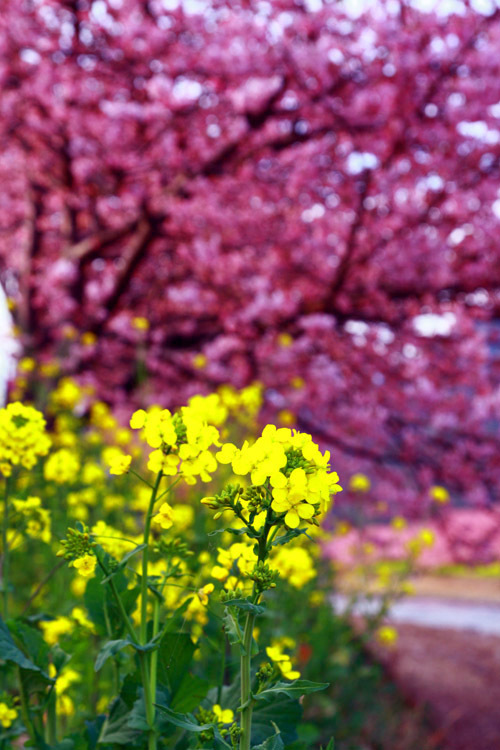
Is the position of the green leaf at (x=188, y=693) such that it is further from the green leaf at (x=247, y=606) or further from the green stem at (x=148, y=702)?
the green leaf at (x=247, y=606)

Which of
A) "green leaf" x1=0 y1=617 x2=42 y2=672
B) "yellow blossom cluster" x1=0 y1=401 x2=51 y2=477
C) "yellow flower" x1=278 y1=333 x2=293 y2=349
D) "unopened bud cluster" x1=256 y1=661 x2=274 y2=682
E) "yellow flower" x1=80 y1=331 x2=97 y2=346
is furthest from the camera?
"yellow flower" x1=80 y1=331 x2=97 y2=346

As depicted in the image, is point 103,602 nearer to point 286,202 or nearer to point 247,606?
point 247,606

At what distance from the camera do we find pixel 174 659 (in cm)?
117

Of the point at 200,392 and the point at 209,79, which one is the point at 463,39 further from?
the point at 200,392

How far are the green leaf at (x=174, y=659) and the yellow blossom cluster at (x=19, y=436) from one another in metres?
0.56

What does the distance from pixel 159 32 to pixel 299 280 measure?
2.65 meters

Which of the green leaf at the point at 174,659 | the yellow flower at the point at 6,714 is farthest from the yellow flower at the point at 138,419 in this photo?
the yellow flower at the point at 6,714

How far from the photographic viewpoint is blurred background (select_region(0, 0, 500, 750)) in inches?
224

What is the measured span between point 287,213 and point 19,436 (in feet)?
17.9

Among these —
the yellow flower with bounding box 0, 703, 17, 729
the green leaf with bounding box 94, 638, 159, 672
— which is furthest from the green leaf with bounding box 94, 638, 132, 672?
the yellow flower with bounding box 0, 703, 17, 729

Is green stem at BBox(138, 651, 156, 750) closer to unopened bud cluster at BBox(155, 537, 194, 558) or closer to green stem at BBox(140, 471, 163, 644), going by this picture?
green stem at BBox(140, 471, 163, 644)

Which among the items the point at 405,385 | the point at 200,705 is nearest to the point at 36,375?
the point at 405,385

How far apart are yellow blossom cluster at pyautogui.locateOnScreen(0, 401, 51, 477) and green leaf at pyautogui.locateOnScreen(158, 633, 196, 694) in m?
0.56

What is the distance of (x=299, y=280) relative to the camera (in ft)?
21.1
